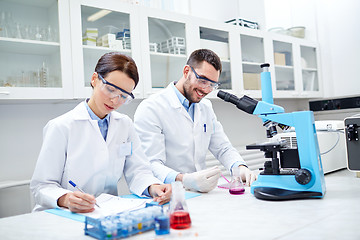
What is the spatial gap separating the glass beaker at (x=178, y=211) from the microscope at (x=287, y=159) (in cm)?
42

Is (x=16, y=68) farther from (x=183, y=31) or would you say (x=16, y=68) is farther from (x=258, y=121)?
(x=258, y=121)

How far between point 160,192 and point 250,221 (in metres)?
0.47

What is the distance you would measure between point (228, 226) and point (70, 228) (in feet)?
1.61

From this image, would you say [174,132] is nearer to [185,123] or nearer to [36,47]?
[185,123]

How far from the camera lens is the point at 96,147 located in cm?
150

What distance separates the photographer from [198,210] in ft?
3.86

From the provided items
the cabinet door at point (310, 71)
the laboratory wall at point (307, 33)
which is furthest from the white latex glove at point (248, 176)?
the cabinet door at point (310, 71)

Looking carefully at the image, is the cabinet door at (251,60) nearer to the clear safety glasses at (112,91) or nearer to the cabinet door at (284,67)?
the cabinet door at (284,67)

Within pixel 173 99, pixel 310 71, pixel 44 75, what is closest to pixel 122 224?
pixel 173 99

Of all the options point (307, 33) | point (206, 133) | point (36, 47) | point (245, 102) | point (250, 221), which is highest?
point (307, 33)

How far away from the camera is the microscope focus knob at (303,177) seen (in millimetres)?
1272

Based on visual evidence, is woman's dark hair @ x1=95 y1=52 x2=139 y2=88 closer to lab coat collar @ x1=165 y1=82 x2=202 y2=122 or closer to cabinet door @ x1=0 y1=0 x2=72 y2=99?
lab coat collar @ x1=165 y1=82 x2=202 y2=122

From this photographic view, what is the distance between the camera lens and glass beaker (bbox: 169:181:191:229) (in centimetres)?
98

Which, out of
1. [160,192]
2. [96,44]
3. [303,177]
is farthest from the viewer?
[96,44]
